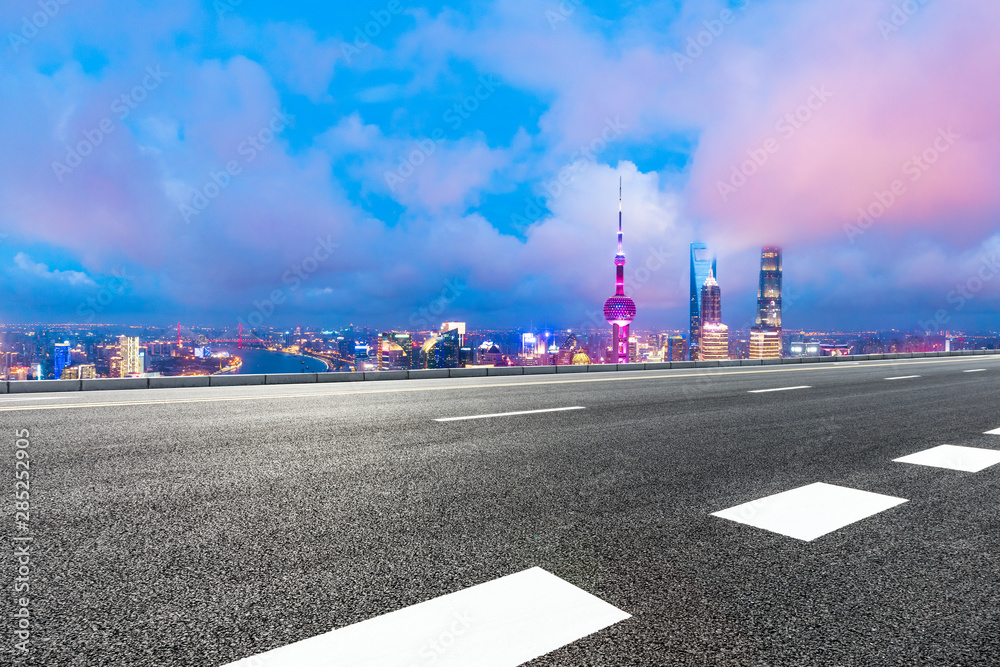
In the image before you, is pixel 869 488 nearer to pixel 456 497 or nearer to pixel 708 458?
pixel 708 458

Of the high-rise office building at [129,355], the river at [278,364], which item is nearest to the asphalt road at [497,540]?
the river at [278,364]

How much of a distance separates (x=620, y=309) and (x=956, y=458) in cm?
12763

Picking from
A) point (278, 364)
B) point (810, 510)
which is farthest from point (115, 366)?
point (810, 510)

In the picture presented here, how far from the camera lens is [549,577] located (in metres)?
2.19

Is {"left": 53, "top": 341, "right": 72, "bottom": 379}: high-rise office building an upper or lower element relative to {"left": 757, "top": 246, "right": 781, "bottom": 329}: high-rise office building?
lower

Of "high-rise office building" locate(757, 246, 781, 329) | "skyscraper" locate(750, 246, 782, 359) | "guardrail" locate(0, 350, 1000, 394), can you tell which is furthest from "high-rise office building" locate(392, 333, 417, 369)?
"high-rise office building" locate(757, 246, 781, 329)

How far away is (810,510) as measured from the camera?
3131 mm

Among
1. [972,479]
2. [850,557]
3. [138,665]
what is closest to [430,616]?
[138,665]

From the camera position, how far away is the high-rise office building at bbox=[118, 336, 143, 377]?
1364 centimetres

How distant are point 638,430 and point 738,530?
306cm

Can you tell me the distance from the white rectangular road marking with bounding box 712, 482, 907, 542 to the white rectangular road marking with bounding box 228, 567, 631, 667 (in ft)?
4.61

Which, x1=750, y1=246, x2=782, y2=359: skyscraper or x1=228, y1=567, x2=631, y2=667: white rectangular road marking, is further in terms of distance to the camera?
x1=750, y1=246, x2=782, y2=359: skyscraper

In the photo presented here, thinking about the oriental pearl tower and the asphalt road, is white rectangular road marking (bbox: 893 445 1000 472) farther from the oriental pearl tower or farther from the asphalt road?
the oriental pearl tower

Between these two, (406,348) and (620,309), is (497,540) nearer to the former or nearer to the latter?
(406,348)
